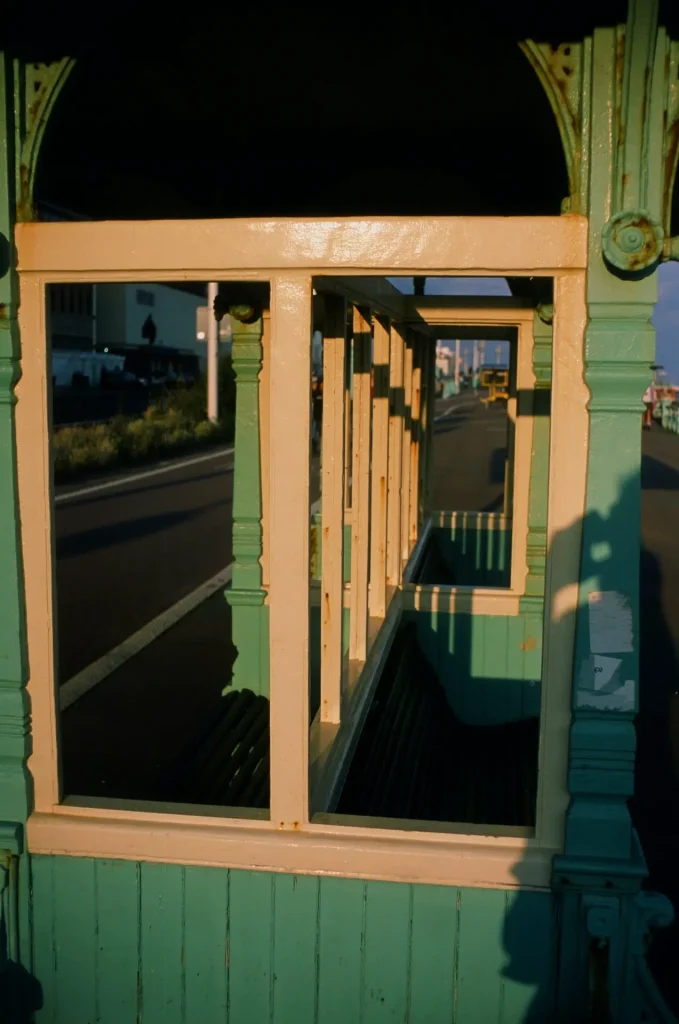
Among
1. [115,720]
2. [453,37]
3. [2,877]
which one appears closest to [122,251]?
[453,37]

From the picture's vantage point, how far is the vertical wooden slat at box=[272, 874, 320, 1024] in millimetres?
2822

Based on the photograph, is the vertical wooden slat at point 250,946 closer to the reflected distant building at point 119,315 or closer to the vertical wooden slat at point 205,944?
the vertical wooden slat at point 205,944

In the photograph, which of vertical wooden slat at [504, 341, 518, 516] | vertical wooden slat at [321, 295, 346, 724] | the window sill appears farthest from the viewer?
vertical wooden slat at [504, 341, 518, 516]

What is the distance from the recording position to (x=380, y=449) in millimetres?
5051

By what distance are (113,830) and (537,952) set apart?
1140 millimetres

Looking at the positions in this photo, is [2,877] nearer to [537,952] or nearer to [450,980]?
Answer: [450,980]

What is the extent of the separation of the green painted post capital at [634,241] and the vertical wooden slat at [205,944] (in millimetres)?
1837

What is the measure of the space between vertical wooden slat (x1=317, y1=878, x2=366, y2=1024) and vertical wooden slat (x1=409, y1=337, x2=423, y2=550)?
4437mm

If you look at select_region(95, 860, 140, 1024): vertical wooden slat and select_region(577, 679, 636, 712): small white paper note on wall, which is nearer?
select_region(577, 679, 636, 712): small white paper note on wall

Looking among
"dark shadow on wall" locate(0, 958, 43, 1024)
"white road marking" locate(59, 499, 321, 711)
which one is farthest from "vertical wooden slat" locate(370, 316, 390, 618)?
"dark shadow on wall" locate(0, 958, 43, 1024)

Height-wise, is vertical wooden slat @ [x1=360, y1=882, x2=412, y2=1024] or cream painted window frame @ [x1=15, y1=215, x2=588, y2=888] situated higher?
cream painted window frame @ [x1=15, y1=215, x2=588, y2=888]

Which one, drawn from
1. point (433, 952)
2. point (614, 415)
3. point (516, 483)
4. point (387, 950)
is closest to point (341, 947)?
point (387, 950)

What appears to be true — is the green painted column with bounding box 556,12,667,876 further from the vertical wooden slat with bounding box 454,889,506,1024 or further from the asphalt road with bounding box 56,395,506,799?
the asphalt road with bounding box 56,395,506,799

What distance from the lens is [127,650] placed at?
28.7 ft
